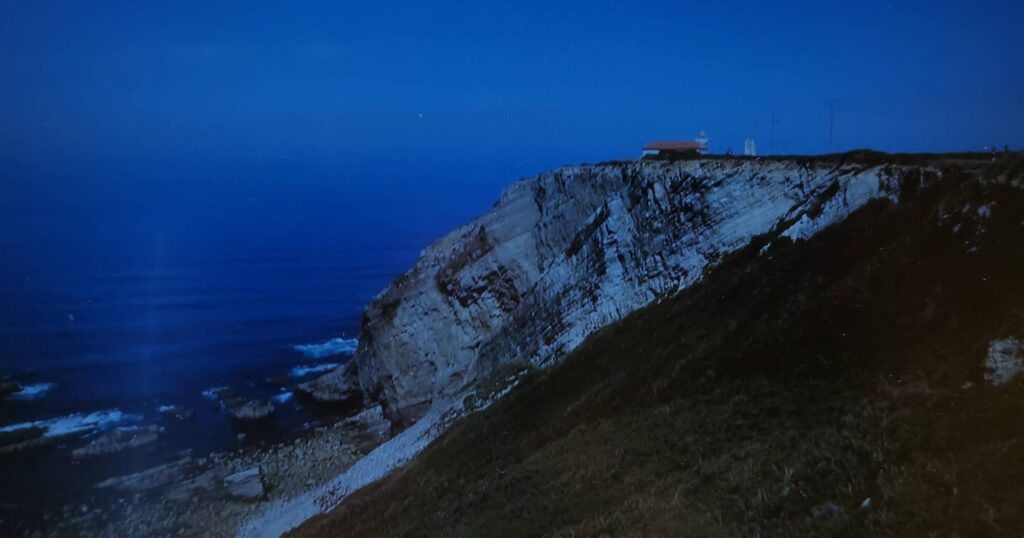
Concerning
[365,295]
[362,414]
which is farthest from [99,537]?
[365,295]

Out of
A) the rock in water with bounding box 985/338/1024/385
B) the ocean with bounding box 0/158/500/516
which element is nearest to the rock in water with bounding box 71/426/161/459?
the ocean with bounding box 0/158/500/516

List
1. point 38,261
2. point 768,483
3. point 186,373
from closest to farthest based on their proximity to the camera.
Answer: point 768,483, point 186,373, point 38,261

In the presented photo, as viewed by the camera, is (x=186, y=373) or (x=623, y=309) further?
(x=186, y=373)

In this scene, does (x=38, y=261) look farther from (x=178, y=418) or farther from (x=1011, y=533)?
(x=1011, y=533)

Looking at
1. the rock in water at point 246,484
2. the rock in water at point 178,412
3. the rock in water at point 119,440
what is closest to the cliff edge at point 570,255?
the rock in water at point 178,412

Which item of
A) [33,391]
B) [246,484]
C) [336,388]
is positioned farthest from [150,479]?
[33,391]

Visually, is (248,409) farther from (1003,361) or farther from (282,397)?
(1003,361)
